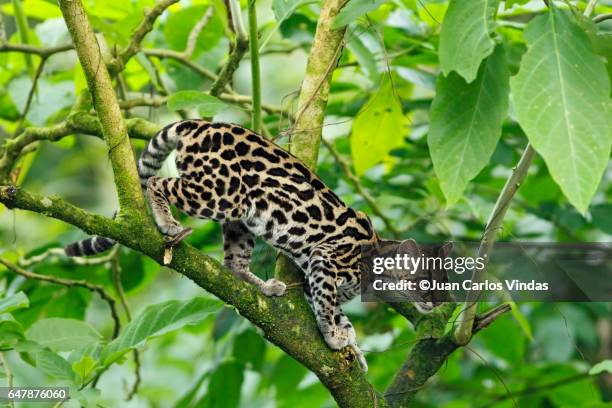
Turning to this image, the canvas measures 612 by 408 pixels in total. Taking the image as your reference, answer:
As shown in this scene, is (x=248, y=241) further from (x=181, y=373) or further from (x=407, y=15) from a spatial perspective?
(x=181, y=373)

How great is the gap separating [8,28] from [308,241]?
826 centimetres

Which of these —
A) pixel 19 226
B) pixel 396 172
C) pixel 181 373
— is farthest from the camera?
pixel 19 226

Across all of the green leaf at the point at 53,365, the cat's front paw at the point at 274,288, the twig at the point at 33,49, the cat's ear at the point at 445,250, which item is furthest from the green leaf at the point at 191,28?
the green leaf at the point at 53,365

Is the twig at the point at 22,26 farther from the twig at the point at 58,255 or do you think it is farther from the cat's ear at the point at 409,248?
the cat's ear at the point at 409,248

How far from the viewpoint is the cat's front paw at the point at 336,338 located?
3.68m

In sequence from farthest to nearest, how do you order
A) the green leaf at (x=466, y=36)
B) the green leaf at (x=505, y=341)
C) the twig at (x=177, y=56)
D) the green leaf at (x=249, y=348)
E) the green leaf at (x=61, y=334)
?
the green leaf at (x=505, y=341) < the green leaf at (x=249, y=348) < the twig at (x=177, y=56) < the green leaf at (x=61, y=334) < the green leaf at (x=466, y=36)

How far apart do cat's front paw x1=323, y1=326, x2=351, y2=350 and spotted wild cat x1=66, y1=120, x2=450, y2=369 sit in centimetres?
10

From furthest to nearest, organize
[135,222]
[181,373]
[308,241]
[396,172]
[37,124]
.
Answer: [181,373], [396,172], [37,124], [308,241], [135,222]

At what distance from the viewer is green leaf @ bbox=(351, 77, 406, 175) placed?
509 cm

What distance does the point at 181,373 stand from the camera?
9.77 m

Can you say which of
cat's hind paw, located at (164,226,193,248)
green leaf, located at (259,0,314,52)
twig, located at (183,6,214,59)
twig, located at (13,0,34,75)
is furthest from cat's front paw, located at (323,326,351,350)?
twig, located at (13,0,34,75)

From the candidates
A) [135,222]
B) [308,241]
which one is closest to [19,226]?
[308,241]

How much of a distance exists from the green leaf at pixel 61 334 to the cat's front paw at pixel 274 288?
0.84 meters

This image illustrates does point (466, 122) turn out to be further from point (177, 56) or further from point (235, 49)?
point (177, 56)
